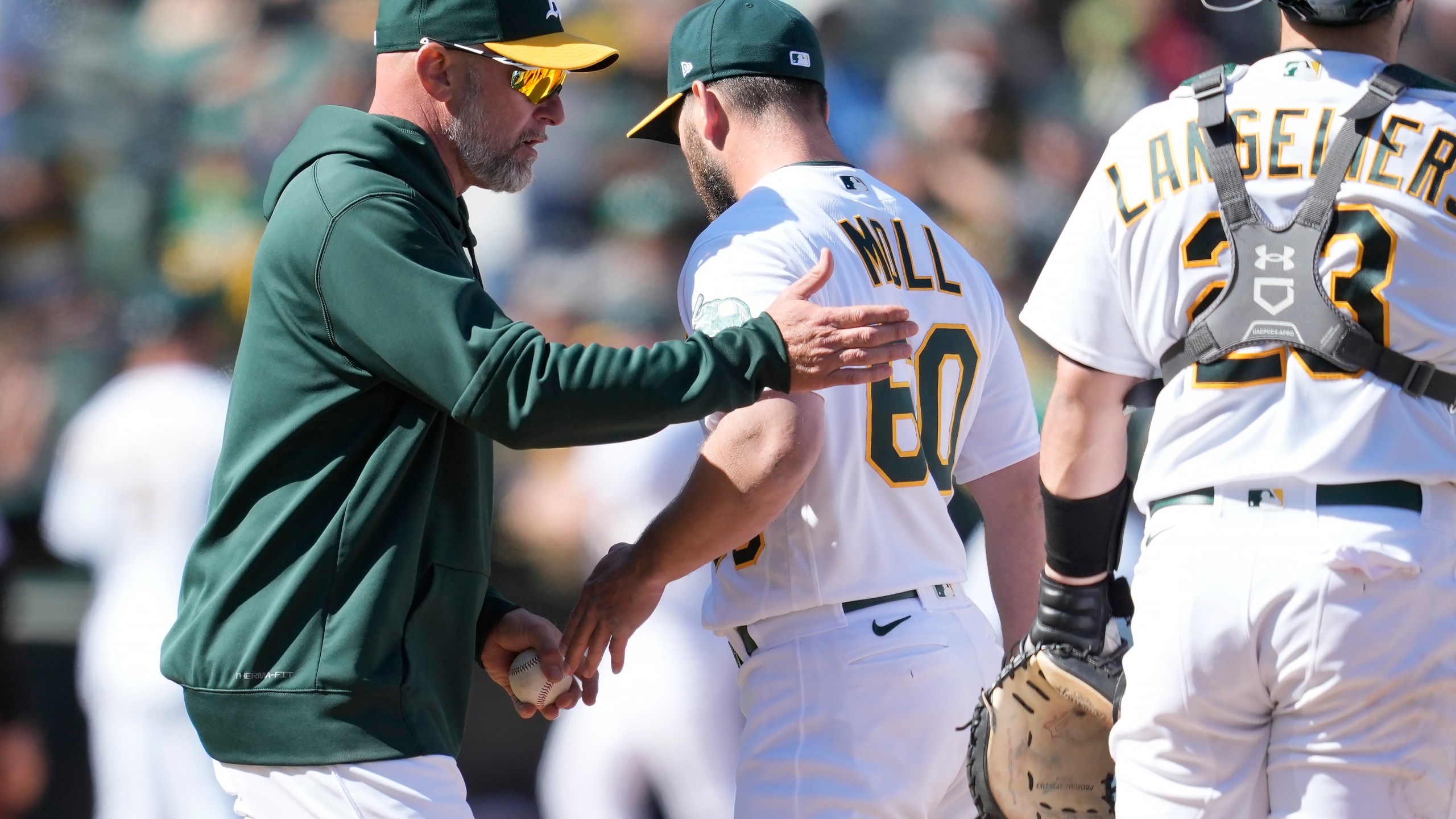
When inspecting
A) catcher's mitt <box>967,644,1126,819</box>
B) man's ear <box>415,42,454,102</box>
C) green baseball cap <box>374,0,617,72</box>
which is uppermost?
green baseball cap <box>374,0,617,72</box>

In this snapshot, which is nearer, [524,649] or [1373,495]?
[1373,495]

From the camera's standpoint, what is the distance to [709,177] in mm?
2705

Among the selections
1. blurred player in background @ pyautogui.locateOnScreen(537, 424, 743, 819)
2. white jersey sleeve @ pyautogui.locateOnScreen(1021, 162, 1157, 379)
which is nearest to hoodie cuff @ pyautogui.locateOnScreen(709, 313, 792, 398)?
white jersey sleeve @ pyautogui.locateOnScreen(1021, 162, 1157, 379)

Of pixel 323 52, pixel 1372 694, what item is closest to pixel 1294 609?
pixel 1372 694

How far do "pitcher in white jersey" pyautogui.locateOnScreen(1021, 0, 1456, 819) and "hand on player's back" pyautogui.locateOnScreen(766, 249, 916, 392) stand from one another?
396mm

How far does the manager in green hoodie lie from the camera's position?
185 cm

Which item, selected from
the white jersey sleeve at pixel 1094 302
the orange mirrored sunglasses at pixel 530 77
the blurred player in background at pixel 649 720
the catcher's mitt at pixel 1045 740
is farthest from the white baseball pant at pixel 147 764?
the white jersey sleeve at pixel 1094 302

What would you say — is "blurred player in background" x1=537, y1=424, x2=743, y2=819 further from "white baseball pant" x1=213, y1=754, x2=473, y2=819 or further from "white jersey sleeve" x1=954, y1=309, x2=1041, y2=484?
"white baseball pant" x1=213, y1=754, x2=473, y2=819

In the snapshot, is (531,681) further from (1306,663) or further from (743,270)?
(1306,663)

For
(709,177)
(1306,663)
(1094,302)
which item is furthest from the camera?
(709,177)

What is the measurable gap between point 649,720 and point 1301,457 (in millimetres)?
2384

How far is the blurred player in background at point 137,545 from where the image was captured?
3768mm

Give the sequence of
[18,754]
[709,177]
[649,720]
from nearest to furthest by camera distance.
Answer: [709,177] < [18,754] < [649,720]

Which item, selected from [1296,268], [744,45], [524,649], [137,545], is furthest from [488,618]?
[137,545]
